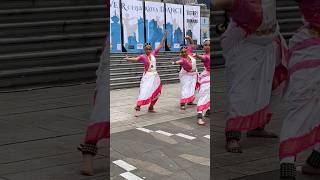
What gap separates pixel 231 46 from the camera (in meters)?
2.85

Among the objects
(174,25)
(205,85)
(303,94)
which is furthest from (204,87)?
(303,94)

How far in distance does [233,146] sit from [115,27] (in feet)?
4.36

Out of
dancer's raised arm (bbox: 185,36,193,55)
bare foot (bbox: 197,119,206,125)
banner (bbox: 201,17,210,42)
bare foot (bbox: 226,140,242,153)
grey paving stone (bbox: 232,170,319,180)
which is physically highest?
banner (bbox: 201,17,210,42)

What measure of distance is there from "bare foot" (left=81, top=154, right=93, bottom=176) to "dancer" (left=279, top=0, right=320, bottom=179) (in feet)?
4.15

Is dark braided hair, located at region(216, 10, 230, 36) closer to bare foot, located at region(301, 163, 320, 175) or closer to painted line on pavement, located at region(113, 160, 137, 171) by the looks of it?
painted line on pavement, located at region(113, 160, 137, 171)

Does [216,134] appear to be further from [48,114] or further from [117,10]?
[48,114]

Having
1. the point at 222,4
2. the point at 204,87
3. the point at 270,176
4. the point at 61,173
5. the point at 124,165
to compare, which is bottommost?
the point at 270,176

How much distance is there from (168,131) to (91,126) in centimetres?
41

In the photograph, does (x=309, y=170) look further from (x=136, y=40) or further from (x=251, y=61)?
(x=136, y=40)

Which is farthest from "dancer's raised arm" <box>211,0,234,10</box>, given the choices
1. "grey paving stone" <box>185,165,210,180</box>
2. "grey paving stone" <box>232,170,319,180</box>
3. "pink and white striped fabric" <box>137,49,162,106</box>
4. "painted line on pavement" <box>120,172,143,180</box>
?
"grey paving stone" <box>232,170,319,180</box>

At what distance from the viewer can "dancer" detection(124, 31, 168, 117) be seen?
6.86ft

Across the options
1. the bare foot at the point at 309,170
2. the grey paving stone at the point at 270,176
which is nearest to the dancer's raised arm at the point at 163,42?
the grey paving stone at the point at 270,176

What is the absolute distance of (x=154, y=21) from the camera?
2061mm

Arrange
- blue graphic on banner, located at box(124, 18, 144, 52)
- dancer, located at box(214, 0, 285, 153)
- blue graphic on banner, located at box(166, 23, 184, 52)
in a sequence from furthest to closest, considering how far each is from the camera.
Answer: dancer, located at box(214, 0, 285, 153) < blue graphic on banner, located at box(166, 23, 184, 52) < blue graphic on banner, located at box(124, 18, 144, 52)
